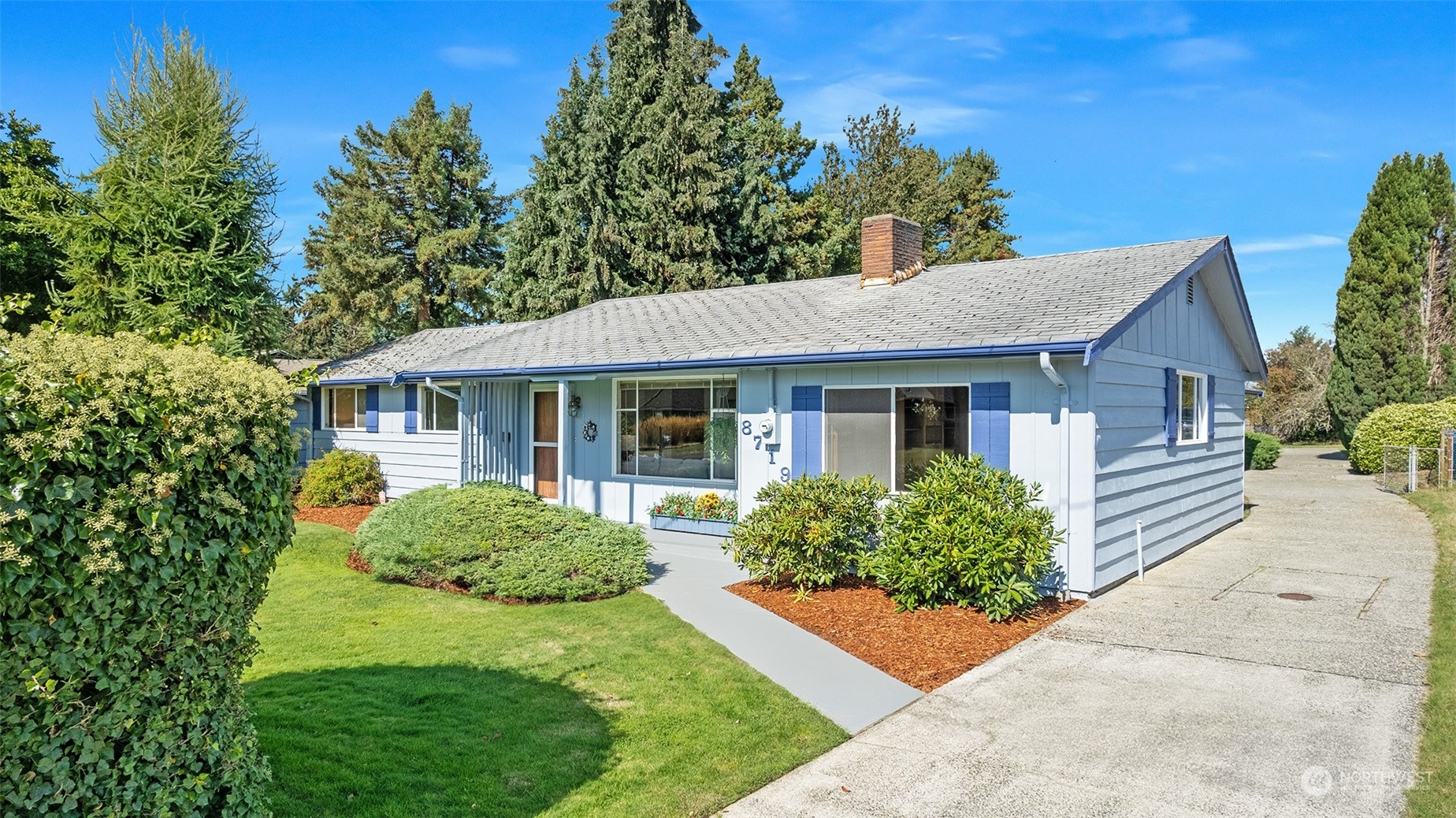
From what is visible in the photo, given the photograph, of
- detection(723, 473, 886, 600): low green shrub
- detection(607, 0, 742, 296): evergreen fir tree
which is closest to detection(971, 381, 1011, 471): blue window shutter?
detection(723, 473, 886, 600): low green shrub

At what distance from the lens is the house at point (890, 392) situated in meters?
8.62

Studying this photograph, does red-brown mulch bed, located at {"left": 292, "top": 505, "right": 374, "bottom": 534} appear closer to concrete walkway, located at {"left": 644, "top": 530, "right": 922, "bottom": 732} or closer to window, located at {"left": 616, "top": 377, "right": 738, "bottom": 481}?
window, located at {"left": 616, "top": 377, "right": 738, "bottom": 481}

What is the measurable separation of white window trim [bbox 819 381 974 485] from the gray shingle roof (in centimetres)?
53

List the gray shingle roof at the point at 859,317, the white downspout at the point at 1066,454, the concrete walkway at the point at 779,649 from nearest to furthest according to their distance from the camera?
the concrete walkway at the point at 779,649, the white downspout at the point at 1066,454, the gray shingle roof at the point at 859,317

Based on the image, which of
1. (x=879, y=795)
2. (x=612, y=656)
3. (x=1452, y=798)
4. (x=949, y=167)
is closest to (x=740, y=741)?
(x=879, y=795)

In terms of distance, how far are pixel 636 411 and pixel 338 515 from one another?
249 inches

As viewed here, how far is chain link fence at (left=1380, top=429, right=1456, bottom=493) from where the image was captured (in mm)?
17922

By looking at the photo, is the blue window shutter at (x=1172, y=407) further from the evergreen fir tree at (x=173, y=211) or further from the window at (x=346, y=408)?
the evergreen fir tree at (x=173, y=211)

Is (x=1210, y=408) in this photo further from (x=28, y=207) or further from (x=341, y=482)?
(x=28, y=207)

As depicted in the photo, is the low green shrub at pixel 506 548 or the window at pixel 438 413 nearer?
the low green shrub at pixel 506 548

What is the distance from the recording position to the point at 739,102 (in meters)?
29.0

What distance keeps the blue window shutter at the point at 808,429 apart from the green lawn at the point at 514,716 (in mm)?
3222

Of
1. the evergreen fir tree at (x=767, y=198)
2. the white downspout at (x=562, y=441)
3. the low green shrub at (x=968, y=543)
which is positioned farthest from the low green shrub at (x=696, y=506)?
the evergreen fir tree at (x=767, y=198)

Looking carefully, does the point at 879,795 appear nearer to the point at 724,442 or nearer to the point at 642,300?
the point at 724,442
